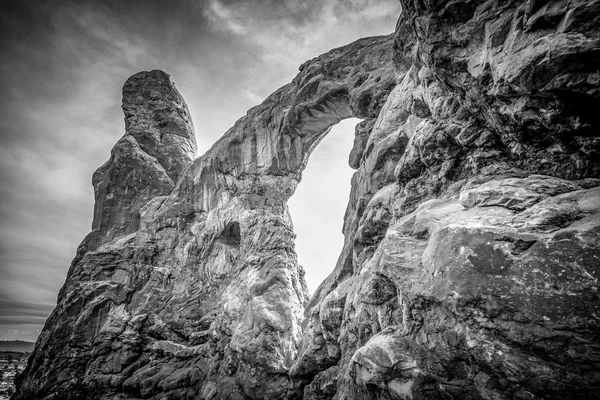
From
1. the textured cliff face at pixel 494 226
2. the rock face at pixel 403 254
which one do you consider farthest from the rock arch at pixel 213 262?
the textured cliff face at pixel 494 226

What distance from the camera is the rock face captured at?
5398 mm

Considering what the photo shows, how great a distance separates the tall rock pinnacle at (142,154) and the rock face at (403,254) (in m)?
7.18

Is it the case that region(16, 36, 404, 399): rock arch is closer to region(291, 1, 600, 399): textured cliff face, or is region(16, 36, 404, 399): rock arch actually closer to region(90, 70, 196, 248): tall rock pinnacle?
region(90, 70, 196, 248): tall rock pinnacle

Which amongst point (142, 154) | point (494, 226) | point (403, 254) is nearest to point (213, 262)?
point (142, 154)

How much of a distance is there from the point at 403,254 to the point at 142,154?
120 feet

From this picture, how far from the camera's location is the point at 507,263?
5.65 m

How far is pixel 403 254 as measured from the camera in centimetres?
837

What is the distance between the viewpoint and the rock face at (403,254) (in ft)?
17.7

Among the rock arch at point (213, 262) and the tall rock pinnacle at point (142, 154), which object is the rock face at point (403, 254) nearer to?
the rock arch at point (213, 262)

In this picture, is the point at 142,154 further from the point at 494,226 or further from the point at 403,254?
the point at 494,226

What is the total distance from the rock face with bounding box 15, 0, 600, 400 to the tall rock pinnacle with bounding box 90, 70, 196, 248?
7.18 m

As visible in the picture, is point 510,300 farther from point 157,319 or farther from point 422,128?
point 157,319

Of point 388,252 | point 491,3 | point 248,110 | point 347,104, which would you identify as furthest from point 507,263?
point 248,110

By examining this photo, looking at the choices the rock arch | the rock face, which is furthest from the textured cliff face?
the rock arch
